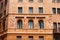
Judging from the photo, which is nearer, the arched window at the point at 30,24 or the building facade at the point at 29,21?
the building facade at the point at 29,21

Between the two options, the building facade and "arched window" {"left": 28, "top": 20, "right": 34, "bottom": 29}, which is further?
"arched window" {"left": 28, "top": 20, "right": 34, "bottom": 29}

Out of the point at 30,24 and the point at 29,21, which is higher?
the point at 29,21

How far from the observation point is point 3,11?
5175cm

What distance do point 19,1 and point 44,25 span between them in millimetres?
7514

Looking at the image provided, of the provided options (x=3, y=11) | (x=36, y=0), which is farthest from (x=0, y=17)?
(x=36, y=0)

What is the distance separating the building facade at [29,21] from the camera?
1845 inches

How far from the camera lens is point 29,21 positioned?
4781 cm

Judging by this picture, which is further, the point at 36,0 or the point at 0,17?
the point at 0,17

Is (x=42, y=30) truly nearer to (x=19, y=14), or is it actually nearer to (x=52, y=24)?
(x=52, y=24)

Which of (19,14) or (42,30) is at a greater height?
(19,14)

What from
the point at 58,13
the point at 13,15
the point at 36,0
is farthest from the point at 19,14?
the point at 58,13

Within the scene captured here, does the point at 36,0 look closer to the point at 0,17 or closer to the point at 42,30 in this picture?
the point at 42,30

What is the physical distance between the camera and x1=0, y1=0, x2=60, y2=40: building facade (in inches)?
1845

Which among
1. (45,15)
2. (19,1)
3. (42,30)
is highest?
(19,1)
